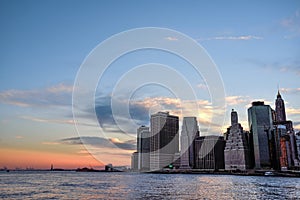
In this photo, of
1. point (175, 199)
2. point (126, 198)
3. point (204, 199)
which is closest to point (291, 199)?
point (204, 199)

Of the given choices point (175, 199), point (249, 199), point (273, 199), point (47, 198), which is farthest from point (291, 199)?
point (47, 198)

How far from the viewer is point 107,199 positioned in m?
57.8

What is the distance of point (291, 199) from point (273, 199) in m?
3.48

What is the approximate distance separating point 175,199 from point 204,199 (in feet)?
19.1

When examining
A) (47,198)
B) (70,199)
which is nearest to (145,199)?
(70,199)

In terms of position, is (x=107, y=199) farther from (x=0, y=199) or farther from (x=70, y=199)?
(x=0, y=199)

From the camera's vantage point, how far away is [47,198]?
5981 centimetres

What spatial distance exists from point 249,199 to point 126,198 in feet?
81.7

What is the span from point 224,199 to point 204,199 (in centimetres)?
460

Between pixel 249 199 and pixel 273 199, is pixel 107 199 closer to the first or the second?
pixel 249 199

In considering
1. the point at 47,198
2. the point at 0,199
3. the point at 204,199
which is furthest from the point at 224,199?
the point at 0,199

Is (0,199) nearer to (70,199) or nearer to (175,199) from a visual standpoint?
(70,199)

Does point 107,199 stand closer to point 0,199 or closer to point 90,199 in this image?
point 90,199

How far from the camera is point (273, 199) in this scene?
60.7 m
